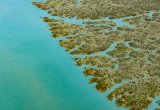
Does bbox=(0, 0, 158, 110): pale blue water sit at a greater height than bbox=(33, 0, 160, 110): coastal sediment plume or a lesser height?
lesser

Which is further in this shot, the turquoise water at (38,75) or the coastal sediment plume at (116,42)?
the coastal sediment plume at (116,42)

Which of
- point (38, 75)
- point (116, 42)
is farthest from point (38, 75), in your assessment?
point (116, 42)

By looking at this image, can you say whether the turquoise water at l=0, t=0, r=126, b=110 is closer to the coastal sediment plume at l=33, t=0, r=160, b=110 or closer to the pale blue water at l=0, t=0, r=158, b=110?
the pale blue water at l=0, t=0, r=158, b=110

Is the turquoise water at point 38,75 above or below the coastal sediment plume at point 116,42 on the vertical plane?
below

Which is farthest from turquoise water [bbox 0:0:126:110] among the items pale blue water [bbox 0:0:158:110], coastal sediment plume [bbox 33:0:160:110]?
coastal sediment plume [bbox 33:0:160:110]

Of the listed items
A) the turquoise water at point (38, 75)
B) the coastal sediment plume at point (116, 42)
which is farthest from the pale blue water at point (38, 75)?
the coastal sediment plume at point (116, 42)

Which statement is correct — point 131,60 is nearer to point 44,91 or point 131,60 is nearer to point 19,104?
point 44,91

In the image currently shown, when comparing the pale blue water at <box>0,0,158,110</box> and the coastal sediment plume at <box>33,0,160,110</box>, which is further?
the coastal sediment plume at <box>33,0,160,110</box>

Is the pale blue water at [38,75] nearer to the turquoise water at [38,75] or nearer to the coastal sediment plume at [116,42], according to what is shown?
the turquoise water at [38,75]
